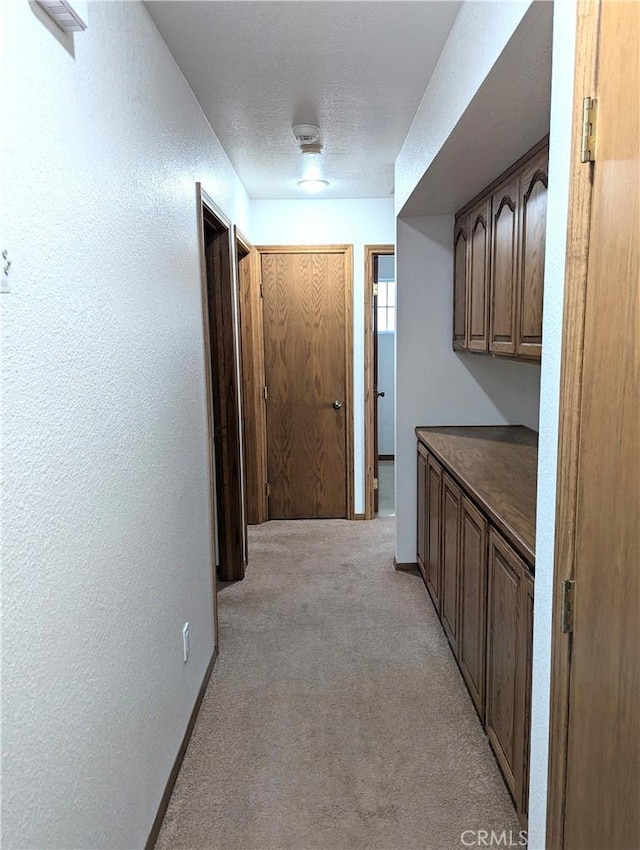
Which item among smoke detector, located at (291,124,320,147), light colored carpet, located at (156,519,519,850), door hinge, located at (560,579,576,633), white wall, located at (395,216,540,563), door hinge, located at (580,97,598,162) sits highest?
smoke detector, located at (291,124,320,147)

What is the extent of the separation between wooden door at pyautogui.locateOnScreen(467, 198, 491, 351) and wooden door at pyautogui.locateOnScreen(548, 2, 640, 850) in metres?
1.86

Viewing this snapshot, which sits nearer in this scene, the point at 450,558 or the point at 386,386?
the point at 450,558

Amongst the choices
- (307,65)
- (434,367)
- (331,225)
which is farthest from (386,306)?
(307,65)

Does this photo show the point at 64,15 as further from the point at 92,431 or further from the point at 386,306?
the point at 386,306

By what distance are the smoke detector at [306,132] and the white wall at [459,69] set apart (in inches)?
17.5

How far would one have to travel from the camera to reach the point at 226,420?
3.48 metres

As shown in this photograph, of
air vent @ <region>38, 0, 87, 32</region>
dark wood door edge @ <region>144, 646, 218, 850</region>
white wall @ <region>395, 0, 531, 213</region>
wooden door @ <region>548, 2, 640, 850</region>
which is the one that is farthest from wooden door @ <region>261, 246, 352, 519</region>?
wooden door @ <region>548, 2, 640, 850</region>

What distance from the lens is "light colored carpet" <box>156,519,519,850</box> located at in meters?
1.81

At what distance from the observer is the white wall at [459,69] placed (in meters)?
1.44

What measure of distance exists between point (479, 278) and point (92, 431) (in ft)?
7.28

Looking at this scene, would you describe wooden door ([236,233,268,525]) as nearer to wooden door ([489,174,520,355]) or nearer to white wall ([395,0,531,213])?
white wall ([395,0,531,213])

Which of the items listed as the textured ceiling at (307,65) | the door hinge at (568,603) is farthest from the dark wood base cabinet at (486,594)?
the textured ceiling at (307,65)

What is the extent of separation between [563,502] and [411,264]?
265cm

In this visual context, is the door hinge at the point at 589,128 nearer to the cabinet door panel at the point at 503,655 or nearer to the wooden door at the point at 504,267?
the cabinet door panel at the point at 503,655
